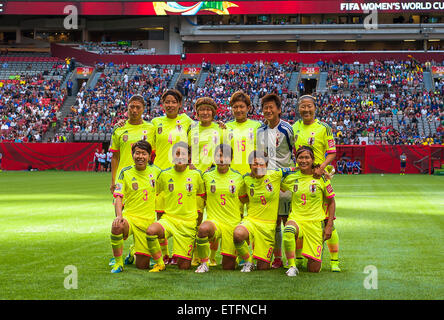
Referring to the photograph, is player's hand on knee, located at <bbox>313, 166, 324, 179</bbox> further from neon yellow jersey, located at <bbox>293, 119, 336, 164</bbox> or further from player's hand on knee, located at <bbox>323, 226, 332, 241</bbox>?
player's hand on knee, located at <bbox>323, 226, 332, 241</bbox>

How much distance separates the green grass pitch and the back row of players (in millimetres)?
329

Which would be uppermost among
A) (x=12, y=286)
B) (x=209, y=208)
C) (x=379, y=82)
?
(x=379, y=82)

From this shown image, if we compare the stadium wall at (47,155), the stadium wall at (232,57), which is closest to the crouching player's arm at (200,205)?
the stadium wall at (47,155)

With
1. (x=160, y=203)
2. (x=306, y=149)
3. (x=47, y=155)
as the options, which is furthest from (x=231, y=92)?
(x=306, y=149)

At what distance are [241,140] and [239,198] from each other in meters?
0.92

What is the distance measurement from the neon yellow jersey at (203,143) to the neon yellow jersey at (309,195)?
4.74ft

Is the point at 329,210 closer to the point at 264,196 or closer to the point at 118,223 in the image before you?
the point at 264,196

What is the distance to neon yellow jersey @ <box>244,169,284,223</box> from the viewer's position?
8211 millimetres

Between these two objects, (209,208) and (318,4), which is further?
(318,4)
